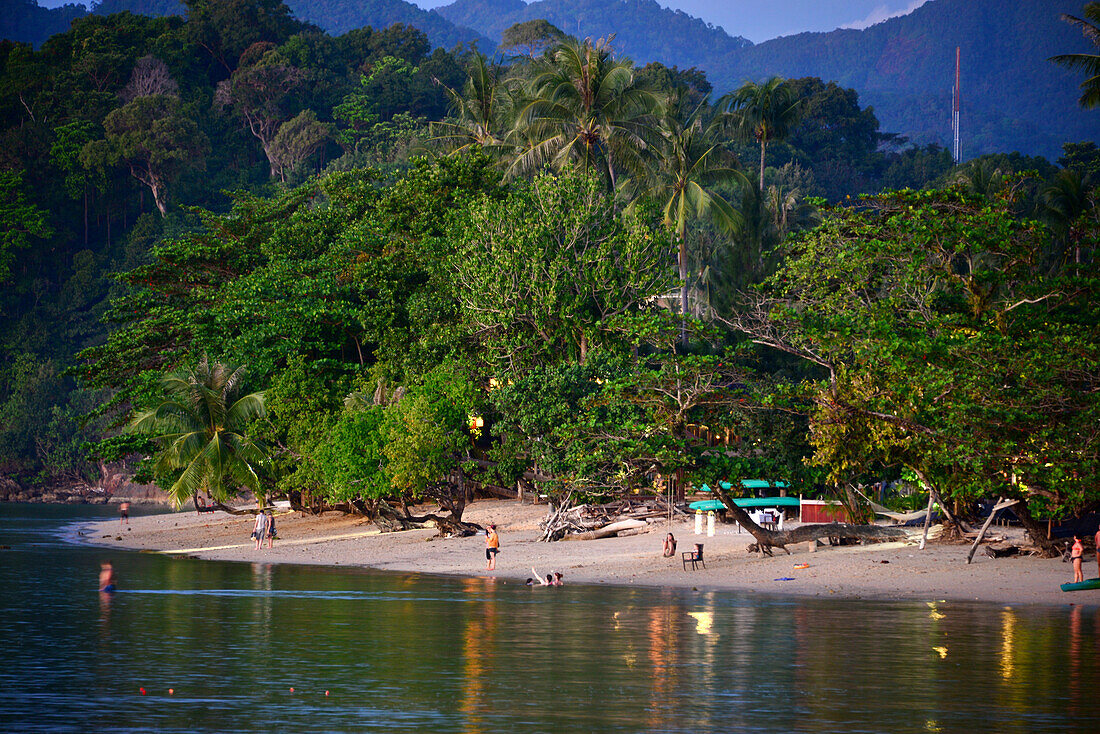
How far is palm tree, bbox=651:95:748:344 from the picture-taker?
160 feet

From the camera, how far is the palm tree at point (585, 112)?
1847 inches

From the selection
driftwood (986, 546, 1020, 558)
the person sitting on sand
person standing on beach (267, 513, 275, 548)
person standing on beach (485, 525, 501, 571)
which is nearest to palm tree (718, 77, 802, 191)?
person standing on beach (267, 513, 275, 548)

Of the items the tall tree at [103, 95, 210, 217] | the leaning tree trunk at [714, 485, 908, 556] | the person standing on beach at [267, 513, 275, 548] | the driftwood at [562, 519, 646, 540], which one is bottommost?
the person standing on beach at [267, 513, 275, 548]

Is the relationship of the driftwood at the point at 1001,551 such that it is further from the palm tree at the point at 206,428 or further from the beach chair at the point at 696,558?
the palm tree at the point at 206,428

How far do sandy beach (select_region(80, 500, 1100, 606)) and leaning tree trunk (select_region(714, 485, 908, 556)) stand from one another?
0.36m

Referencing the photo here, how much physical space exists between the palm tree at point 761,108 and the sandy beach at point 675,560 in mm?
27034

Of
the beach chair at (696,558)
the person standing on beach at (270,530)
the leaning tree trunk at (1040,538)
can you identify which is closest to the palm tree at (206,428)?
the person standing on beach at (270,530)

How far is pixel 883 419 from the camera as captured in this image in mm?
27609

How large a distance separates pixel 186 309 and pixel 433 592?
3223 centimetres

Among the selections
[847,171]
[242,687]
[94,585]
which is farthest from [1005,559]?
[847,171]

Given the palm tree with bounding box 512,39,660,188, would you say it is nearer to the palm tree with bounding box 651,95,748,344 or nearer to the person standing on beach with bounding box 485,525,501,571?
the palm tree with bounding box 651,95,748,344

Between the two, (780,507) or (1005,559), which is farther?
(780,507)

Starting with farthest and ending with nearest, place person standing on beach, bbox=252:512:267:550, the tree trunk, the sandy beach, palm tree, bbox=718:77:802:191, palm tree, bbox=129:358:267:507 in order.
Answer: palm tree, bbox=718:77:802:191 → palm tree, bbox=129:358:267:507 → person standing on beach, bbox=252:512:267:550 → the tree trunk → the sandy beach

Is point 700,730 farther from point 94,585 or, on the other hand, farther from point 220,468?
point 220,468
